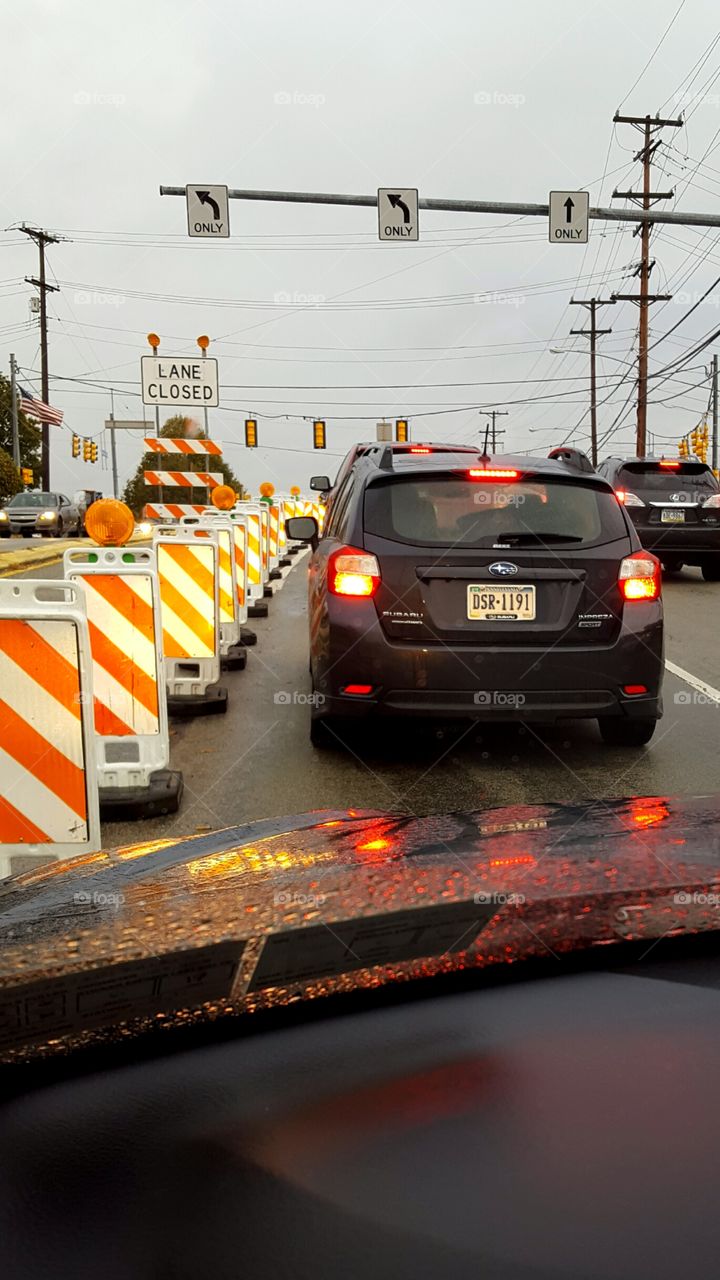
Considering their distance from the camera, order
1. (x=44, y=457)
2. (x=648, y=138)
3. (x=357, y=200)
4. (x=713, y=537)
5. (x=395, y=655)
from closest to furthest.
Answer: (x=395, y=655), (x=713, y=537), (x=357, y=200), (x=648, y=138), (x=44, y=457)

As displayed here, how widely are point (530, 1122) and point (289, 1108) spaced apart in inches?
10.7

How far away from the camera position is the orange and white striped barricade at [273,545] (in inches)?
738

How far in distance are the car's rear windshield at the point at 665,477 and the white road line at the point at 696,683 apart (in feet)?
27.9

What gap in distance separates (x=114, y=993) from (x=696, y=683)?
779 centimetres

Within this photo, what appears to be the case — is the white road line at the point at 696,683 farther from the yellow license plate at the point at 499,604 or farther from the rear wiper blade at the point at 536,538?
the yellow license plate at the point at 499,604

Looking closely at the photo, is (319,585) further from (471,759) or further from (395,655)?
(471,759)

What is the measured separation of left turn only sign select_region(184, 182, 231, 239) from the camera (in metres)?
19.4

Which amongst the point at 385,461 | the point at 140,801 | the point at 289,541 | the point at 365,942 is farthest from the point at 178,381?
the point at 365,942

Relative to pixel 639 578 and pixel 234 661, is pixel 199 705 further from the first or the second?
pixel 639 578

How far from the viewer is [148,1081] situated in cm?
129

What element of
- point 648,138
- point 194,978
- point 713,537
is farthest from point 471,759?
point 648,138

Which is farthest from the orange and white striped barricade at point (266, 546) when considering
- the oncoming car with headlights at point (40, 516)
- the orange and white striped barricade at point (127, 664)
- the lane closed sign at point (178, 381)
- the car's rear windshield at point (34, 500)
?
the car's rear windshield at point (34, 500)

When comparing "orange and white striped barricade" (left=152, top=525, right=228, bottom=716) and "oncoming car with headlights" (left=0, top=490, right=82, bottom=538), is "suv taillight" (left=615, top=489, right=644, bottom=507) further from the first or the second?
"oncoming car with headlights" (left=0, top=490, right=82, bottom=538)

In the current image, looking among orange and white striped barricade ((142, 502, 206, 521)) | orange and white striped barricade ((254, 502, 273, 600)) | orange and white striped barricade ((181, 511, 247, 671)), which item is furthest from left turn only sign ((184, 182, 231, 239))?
orange and white striped barricade ((181, 511, 247, 671))
